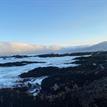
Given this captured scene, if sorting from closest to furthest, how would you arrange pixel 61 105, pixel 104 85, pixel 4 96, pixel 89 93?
1. pixel 61 105
2. pixel 89 93
3. pixel 104 85
4. pixel 4 96

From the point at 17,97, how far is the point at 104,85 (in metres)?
5.69

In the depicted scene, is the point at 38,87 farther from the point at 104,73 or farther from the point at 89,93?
the point at 89,93

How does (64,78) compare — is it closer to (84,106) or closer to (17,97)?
(17,97)

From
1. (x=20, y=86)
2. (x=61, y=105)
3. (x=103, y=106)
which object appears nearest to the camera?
(x=103, y=106)

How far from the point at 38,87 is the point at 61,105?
28.7 feet

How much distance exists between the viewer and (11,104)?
18547mm

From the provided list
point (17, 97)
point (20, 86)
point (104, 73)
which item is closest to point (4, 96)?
point (17, 97)

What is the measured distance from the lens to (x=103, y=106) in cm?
1553

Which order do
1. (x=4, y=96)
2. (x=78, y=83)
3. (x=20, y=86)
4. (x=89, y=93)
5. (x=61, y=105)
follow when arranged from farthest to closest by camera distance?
(x=20, y=86), (x=78, y=83), (x=4, y=96), (x=89, y=93), (x=61, y=105)

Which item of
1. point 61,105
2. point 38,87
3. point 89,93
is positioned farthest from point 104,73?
point 61,105

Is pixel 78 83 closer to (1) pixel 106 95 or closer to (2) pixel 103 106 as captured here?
(1) pixel 106 95

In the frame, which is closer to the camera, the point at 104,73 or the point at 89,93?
the point at 89,93

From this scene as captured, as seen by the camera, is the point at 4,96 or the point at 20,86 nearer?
the point at 4,96

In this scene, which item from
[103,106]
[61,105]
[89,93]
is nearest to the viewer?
[103,106]
